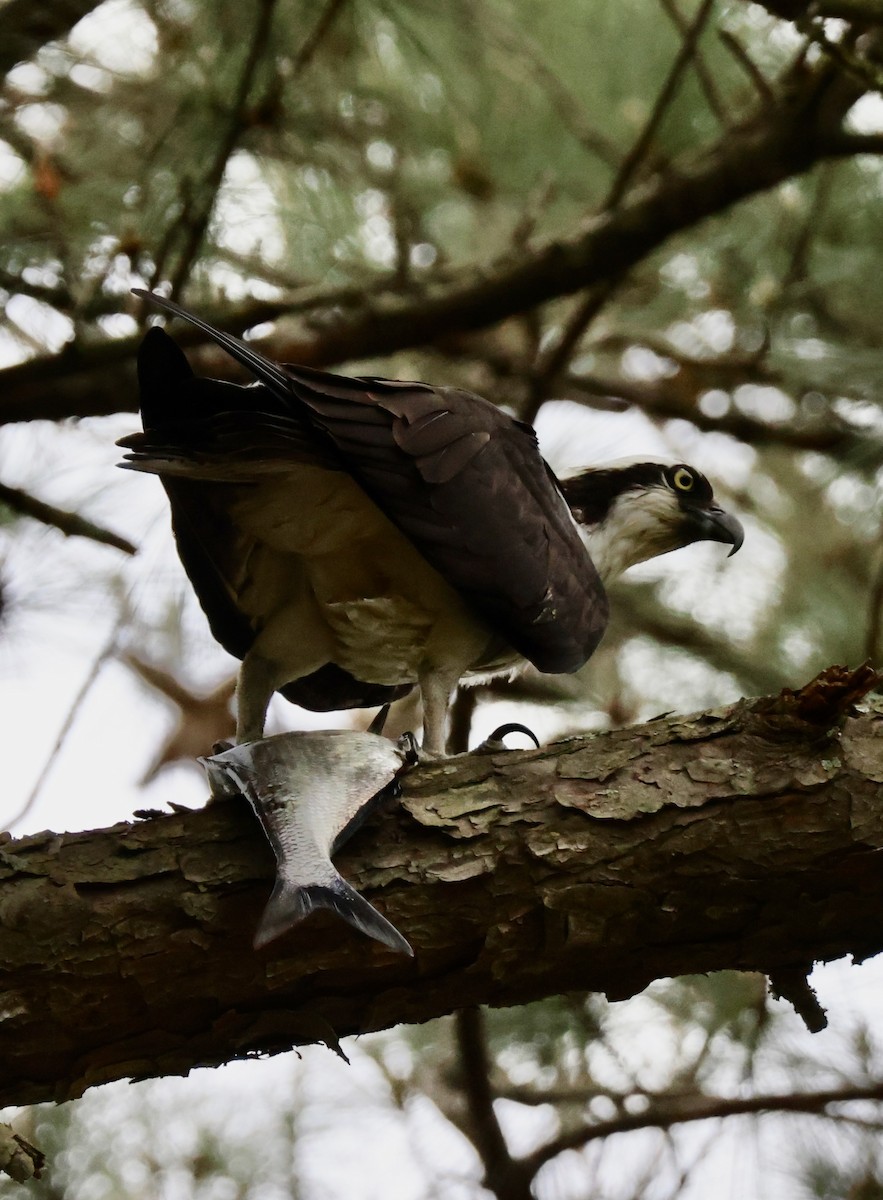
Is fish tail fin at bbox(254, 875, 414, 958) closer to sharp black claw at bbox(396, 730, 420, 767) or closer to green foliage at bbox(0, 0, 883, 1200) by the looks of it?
sharp black claw at bbox(396, 730, 420, 767)

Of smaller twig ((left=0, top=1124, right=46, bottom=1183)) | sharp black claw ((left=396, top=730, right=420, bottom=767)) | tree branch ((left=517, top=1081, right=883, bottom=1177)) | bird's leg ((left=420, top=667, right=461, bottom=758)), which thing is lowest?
smaller twig ((left=0, top=1124, right=46, bottom=1183))

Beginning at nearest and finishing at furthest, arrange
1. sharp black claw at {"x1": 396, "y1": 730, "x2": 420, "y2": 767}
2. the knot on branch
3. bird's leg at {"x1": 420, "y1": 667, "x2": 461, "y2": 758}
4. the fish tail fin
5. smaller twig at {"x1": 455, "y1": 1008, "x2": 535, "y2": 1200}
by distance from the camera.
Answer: the fish tail fin, the knot on branch, sharp black claw at {"x1": 396, "y1": 730, "x2": 420, "y2": 767}, bird's leg at {"x1": 420, "y1": 667, "x2": 461, "y2": 758}, smaller twig at {"x1": 455, "y1": 1008, "x2": 535, "y2": 1200}

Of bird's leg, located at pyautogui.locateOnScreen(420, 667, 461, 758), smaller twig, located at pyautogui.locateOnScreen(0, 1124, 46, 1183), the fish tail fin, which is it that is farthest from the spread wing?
smaller twig, located at pyautogui.locateOnScreen(0, 1124, 46, 1183)

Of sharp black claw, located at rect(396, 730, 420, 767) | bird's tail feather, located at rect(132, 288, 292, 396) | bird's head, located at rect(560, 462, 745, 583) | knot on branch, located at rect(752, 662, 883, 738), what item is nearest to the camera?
knot on branch, located at rect(752, 662, 883, 738)

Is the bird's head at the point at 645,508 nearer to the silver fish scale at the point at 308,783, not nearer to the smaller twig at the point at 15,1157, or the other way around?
the silver fish scale at the point at 308,783

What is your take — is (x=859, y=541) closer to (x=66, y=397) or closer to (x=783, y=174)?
(x=783, y=174)

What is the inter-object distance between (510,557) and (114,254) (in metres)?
1.55

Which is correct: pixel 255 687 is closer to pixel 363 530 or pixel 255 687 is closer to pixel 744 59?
pixel 363 530

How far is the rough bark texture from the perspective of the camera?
2.30 meters

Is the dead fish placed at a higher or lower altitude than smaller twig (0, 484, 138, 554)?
lower

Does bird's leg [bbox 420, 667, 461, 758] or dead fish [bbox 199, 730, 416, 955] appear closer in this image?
dead fish [bbox 199, 730, 416, 955]

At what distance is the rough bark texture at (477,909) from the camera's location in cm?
230

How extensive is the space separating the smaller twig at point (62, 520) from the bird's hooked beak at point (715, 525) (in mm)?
1603

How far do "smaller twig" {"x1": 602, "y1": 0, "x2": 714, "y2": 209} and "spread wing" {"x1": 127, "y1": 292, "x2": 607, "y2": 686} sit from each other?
1.22 metres
